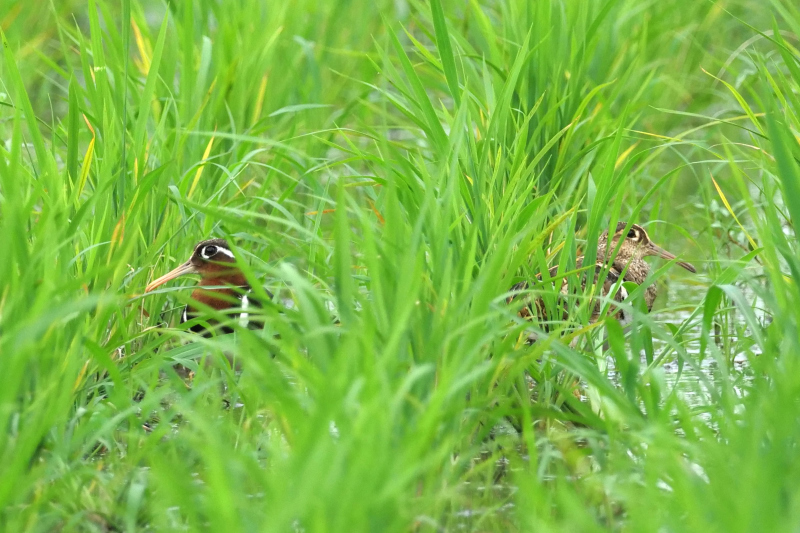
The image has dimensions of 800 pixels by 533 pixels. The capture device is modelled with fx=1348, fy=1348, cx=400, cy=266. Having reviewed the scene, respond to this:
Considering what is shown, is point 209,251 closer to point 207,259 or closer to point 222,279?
point 207,259

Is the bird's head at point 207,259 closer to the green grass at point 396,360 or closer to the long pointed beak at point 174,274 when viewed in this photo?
the long pointed beak at point 174,274

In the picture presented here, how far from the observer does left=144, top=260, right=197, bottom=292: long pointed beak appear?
401cm

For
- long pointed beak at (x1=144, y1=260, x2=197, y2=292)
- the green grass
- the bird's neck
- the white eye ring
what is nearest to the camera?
the green grass

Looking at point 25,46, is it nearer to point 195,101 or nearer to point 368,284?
point 195,101

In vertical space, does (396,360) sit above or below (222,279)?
above

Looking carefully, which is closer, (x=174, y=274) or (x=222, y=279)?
(x=174, y=274)

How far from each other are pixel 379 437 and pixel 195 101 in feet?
9.13

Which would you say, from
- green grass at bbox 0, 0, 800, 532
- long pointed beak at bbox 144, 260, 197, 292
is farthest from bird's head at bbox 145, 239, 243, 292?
green grass at bbox 0, 0, 800, 532

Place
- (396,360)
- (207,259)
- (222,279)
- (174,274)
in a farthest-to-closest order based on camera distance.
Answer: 1. (222,279)
2. (207,259)
3. (174,274)
4. (396,360)

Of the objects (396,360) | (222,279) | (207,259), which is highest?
(396,360)

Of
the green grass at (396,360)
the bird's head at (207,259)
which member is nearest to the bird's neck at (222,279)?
the bird's head at (207,259)

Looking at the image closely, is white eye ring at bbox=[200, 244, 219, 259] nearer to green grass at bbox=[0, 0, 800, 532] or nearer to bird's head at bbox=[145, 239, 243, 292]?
bird's head at bbox=[145, 239, 243, 292]

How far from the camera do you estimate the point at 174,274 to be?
4148 mm

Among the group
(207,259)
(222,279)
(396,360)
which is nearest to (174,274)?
(207,259)
